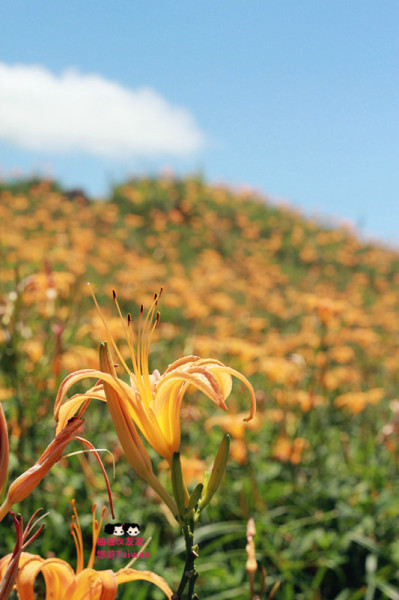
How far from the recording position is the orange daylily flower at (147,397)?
65 cm

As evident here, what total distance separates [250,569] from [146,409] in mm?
260

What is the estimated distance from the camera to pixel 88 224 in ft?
31.3

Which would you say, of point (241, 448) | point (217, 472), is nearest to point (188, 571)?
point (217, 472)

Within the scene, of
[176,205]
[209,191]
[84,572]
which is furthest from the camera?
[209,191]

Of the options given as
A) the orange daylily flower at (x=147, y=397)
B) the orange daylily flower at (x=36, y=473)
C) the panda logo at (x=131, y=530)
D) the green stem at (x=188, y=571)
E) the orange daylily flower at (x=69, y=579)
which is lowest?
the orange daylily flower at (x=69, y=579)

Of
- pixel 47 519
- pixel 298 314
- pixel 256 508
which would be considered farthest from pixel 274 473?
pixel 298 314

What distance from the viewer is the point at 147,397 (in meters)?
0.76

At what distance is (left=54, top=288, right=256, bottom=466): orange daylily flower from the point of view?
65 cm

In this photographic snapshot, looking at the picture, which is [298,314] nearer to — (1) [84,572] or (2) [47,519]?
(2) [47,519]

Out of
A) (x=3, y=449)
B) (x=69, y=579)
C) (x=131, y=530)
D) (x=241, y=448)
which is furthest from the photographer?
(x=241, y=448)

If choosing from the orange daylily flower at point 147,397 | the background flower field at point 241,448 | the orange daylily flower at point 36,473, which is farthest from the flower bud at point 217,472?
the background flower field at point 241,448

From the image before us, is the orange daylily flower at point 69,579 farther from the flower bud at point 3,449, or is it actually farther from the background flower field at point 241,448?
the background flower field at point 241,448

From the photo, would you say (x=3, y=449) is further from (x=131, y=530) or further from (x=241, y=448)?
(x=241, y=448)

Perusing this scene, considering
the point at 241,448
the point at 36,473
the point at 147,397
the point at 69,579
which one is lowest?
the point at 69,579
